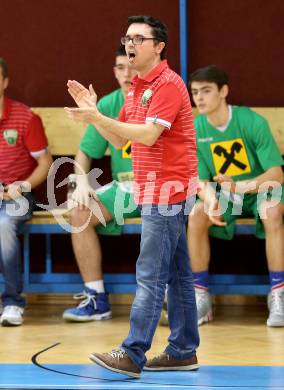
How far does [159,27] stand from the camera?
383cm

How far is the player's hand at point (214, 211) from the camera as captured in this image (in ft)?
17.3

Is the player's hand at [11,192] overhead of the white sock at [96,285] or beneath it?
overhead

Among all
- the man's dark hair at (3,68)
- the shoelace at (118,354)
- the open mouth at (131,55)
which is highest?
the man's dark hair at (3,68)

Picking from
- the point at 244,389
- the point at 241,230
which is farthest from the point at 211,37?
the point at 244,389

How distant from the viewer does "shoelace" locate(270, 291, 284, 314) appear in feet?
16.9

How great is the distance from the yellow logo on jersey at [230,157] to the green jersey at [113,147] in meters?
0.52

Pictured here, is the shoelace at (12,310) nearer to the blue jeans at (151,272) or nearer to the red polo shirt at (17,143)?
the red polo shirt at (17,143)

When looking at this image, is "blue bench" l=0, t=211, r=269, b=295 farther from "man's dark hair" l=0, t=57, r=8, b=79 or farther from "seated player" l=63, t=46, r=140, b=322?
"man's dark hair" l=0, t=57, r=8, b=79

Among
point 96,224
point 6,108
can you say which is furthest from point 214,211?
point 6,108

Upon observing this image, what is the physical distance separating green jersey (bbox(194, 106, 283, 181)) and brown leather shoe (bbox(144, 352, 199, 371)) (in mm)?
1762

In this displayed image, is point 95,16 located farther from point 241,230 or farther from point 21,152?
point 241,230

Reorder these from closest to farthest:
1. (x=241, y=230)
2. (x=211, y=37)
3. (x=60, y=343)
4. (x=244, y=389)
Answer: (x=244, y=389) < (x=60, y=343) < (x=241, y=230) < (x=211, y=37)

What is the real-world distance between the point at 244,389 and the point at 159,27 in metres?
1.42

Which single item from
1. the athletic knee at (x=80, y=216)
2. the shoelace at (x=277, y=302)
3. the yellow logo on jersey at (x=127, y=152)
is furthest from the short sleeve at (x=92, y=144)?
the shoelace at (x=277, y=302)
